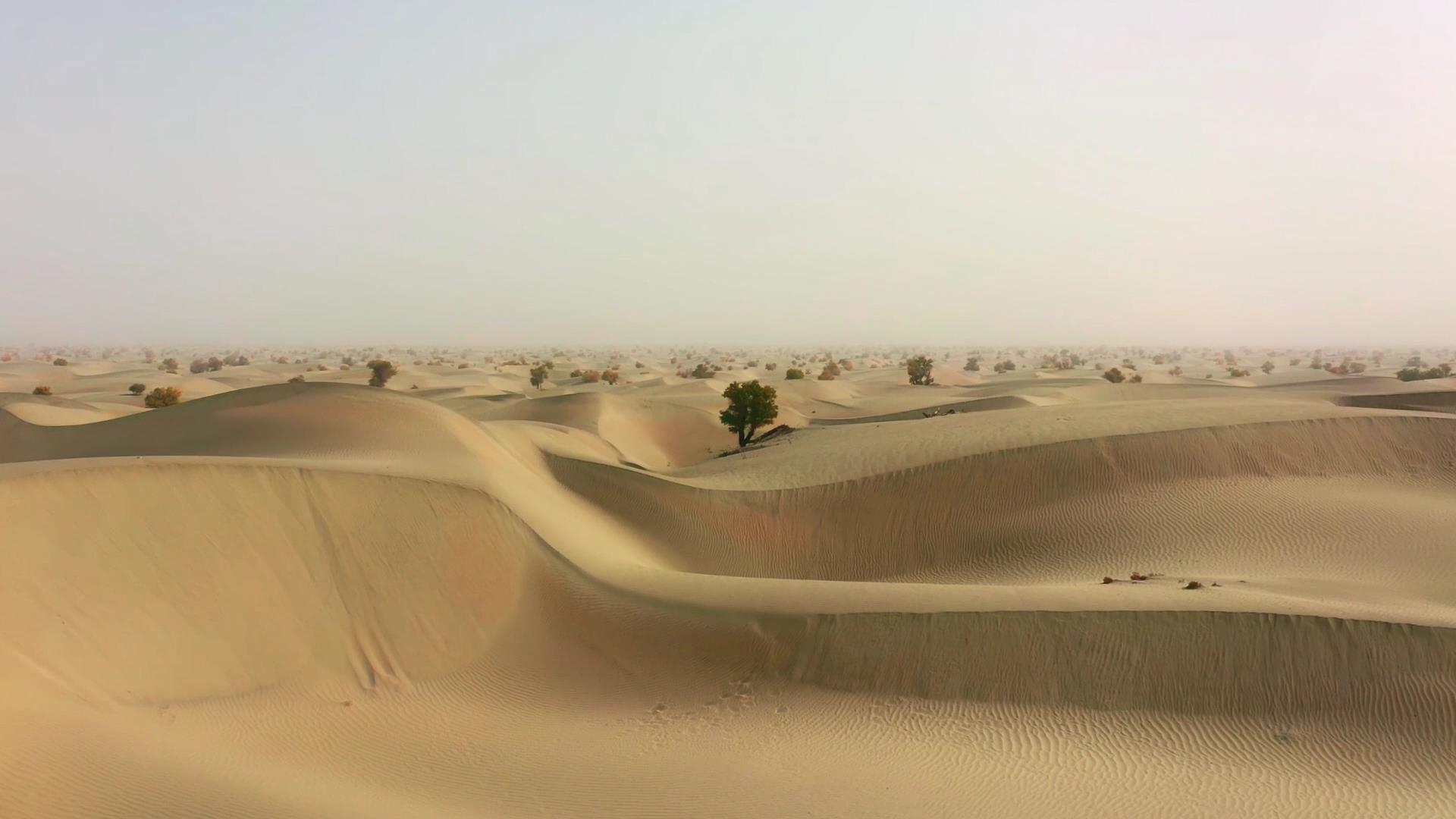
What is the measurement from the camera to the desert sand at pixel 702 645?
8.66 m

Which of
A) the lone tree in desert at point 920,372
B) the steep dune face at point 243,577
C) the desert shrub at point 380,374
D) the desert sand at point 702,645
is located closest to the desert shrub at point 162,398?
the desert shrub at point 380,374

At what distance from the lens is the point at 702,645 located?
1241cm

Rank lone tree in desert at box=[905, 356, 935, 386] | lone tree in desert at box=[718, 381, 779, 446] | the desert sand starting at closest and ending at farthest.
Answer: the desert sand
lone tree in desert at box=[718, 381, 779, 446]
lone tree in desert at box=[905, 356, 935, 386]

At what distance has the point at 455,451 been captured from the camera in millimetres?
19719

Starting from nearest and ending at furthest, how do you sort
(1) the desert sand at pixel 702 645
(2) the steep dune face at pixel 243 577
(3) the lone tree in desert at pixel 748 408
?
(1) the desert sand at pixel 702 645, (2) the steep dune face at pixel 243 577, (3) the lone tree in desert at pixel 748 408

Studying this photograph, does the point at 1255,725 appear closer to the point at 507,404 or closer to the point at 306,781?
the point at 306,781

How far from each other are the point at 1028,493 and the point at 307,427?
19702 mm

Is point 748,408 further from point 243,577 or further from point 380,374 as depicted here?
point 380,374

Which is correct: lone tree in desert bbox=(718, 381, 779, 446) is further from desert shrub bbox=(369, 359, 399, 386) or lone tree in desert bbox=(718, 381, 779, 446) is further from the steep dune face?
desert shrub bbox=(369, 359, 399, 386)

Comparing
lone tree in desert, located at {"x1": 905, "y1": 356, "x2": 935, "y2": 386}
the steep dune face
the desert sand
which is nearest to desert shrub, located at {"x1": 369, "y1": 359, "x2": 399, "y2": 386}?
the desert sand

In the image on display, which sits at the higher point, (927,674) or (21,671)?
(21,671)

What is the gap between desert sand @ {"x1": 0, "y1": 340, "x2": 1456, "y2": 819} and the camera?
866 centimetres

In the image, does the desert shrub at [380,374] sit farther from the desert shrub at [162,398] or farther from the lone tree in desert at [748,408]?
the lone tree in desert at [748,408]

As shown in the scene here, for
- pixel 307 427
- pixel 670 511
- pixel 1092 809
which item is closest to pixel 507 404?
pixel 307 427
